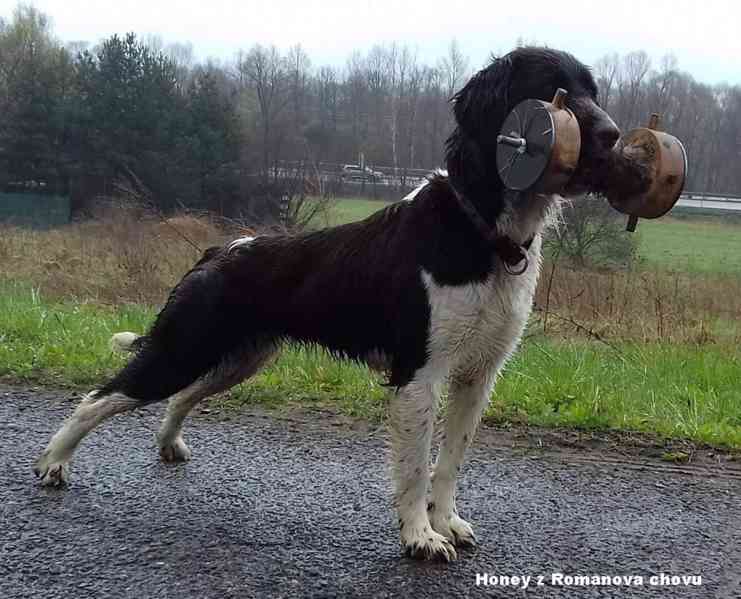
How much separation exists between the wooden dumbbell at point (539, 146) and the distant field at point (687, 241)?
9.09 metres

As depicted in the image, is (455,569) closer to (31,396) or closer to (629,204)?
(629,204)

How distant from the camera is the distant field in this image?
54.1ft

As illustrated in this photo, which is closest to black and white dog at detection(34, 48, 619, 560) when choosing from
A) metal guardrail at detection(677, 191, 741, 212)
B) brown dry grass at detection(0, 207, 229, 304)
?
brown dry grass at detection(0, 207, 229, 304)

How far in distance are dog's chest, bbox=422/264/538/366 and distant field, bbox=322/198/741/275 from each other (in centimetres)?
886

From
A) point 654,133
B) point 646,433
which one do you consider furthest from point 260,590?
point 646,433

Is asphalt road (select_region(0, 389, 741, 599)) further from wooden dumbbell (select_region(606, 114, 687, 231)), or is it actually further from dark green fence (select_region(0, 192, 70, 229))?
dark green fence (select_region(0, 192, 70, 229))

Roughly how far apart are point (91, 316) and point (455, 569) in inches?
257

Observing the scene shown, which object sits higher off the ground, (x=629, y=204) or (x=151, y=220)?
(x=629, y=204)

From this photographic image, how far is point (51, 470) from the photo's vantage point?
14.4 ft

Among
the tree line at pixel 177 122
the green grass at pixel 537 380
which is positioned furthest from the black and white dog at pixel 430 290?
the tree line at pixel 177 122

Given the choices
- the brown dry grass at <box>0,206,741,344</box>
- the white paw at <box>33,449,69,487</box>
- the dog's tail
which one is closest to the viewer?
the white paw at <box>33,449,69,487</box>

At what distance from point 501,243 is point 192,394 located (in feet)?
7.01

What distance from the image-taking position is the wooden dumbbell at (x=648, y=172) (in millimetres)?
3521

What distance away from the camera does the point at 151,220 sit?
17.9m
